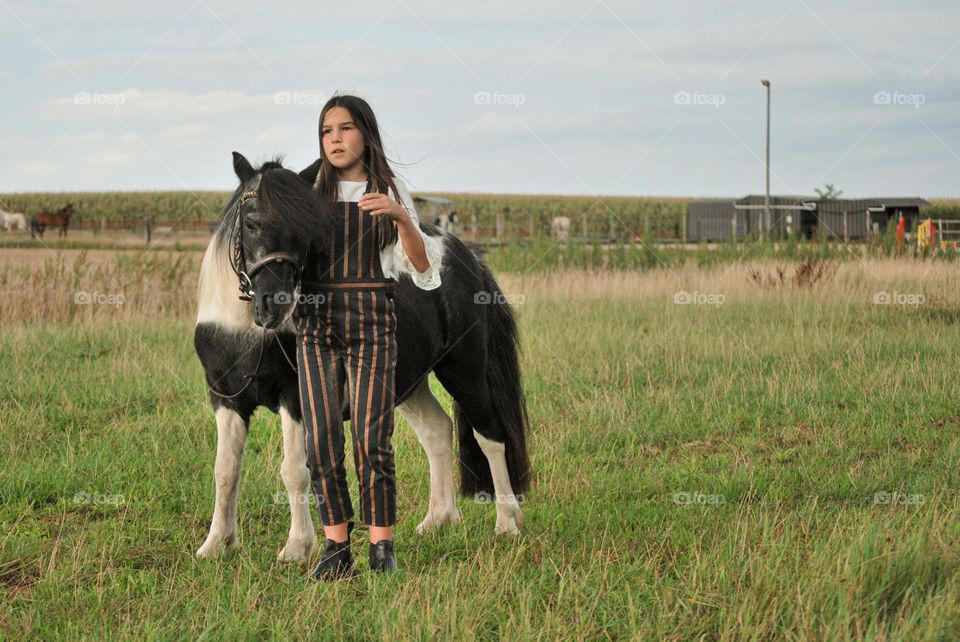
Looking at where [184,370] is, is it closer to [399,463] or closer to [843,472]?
[399,463]

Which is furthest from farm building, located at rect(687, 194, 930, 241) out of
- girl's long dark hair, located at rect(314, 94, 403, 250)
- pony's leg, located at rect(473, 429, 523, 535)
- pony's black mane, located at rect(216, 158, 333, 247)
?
pony's black mane, located at rect(216, 158, 333, 247)

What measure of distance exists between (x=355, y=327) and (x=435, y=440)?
1.78 m

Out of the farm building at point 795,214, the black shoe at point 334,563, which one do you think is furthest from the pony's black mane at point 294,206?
the farm building at point 795,214

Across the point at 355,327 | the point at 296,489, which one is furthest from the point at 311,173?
the point at 296,489

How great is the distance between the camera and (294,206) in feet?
11.9

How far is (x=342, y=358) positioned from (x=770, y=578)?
1934 millimetres

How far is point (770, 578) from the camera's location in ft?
12.3

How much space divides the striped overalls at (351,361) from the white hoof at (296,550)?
2.08 feet

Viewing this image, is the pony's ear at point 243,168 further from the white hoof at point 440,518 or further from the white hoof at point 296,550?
the white hoof at point 440,518

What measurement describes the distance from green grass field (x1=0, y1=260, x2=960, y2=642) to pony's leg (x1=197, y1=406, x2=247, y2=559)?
0.33ft

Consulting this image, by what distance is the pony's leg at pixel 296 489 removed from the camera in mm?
4434

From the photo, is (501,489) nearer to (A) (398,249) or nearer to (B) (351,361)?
(B) (351,361)

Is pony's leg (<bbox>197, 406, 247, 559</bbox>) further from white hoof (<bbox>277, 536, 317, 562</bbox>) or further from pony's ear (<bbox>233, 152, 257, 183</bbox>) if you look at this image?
pony's ear (<bbox>233, 152, 257, 183</bbox>)

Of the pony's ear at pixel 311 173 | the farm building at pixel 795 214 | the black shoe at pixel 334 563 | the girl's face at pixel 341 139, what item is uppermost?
the farm building at pixel 795 214
